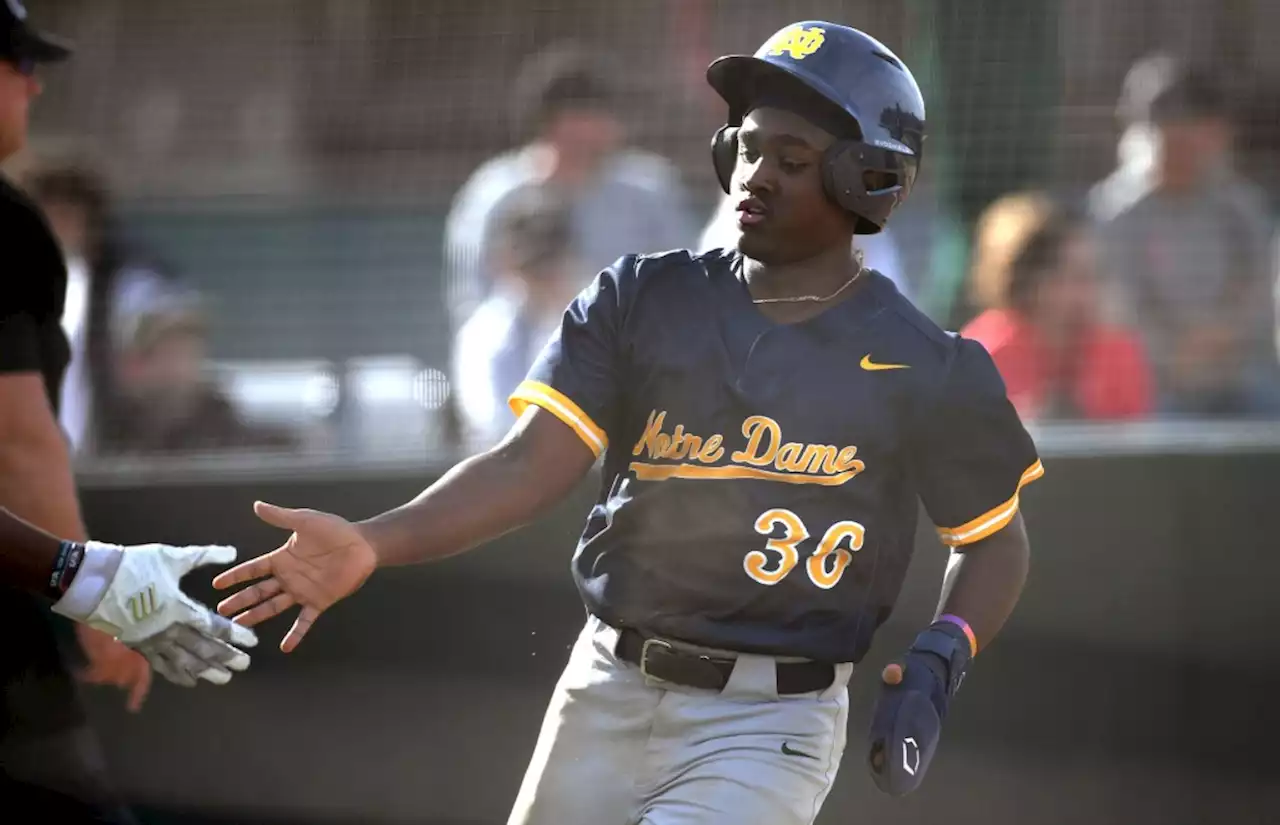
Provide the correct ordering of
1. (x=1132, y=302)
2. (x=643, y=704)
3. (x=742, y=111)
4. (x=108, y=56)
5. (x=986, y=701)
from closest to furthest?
(x=643, y=704), (x=742, y=111), (x=986, y=701), (x=1132, y=302), (x=108, y=56)

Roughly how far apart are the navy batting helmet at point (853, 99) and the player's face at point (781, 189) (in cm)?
4

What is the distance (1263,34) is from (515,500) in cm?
521

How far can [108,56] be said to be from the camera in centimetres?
894

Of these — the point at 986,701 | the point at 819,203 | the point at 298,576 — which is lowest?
the point at 986,701

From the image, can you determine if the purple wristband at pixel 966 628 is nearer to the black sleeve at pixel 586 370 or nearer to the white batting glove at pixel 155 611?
the black sleeve at pixel 586 370

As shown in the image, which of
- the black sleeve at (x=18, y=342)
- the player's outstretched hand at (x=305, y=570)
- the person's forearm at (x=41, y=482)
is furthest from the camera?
the person's forearm at (x=41, y=482)

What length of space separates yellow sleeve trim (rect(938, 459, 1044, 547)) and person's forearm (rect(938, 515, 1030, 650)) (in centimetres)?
3

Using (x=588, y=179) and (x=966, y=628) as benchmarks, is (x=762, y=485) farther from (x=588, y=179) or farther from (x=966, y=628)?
(x=588, y=179)

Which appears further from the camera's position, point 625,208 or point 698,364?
point 625,208

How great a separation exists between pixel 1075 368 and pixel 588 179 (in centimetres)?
196

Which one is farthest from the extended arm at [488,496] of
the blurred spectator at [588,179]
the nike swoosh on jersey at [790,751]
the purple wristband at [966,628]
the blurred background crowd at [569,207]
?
the blurred spectator at [588,179]

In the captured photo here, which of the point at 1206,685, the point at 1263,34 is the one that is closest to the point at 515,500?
the point at 1206,685

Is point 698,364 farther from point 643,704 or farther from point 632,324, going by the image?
point 643,704

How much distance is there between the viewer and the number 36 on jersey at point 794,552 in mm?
3199
